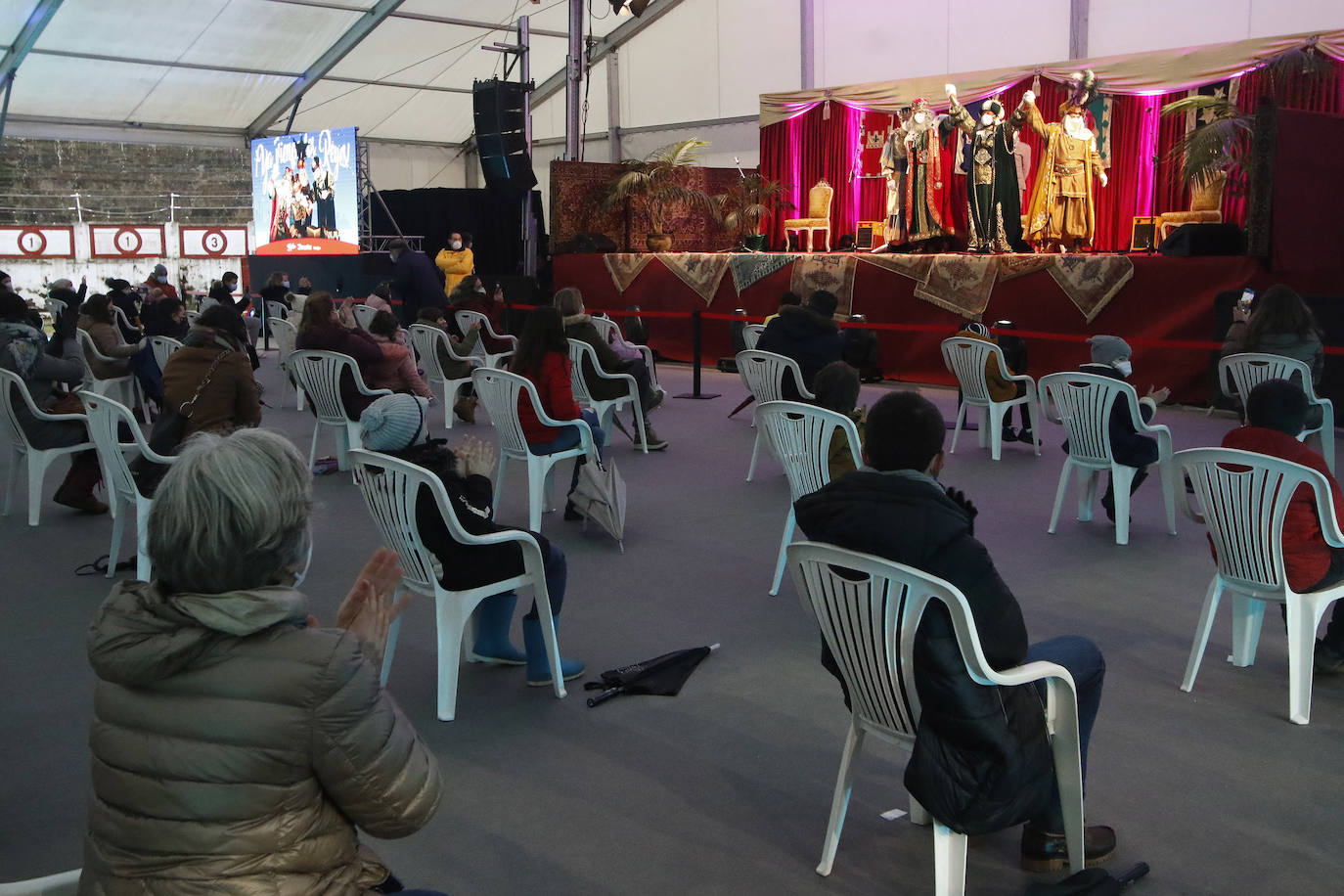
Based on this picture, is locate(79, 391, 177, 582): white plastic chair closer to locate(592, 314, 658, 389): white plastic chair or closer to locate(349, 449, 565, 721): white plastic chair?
locate(349, 449, 565, 721): white plastic chair

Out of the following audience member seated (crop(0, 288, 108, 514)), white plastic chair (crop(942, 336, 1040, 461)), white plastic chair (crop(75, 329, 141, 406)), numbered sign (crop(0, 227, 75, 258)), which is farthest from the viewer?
numbered sign (crop(0, 227, 75, 258))

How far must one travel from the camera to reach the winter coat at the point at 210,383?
182 inches

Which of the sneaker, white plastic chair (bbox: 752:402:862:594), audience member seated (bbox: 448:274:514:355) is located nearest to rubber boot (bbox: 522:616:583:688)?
white plastic chair (bbox: 752:402:862:594)

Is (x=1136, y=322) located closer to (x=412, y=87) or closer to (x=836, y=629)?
(x=836, y=629)

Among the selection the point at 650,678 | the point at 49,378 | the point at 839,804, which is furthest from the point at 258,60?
the point at 839,804

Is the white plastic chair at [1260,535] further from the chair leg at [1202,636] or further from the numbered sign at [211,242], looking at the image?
the numbered sign at [211,242]

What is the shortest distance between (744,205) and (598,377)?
8877 mm

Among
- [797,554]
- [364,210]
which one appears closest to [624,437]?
[797,554]

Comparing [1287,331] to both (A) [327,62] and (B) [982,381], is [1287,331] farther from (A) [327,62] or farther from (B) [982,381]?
(A) [327,62]

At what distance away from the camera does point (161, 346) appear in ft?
26.5

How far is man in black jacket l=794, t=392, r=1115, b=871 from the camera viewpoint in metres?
2.04

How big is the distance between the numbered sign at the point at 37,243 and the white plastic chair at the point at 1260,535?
1952cm

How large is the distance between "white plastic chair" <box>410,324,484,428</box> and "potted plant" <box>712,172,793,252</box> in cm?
708

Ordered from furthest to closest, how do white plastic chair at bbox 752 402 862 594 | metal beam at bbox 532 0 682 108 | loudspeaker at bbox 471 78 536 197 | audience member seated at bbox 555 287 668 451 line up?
metal beam at bbox 532 0 682 108
loudspeaker at bbox 471 78 536 197
audience member seated at bbox 555 287 668 451
white plastic chair at bbox 752 402 862 594
